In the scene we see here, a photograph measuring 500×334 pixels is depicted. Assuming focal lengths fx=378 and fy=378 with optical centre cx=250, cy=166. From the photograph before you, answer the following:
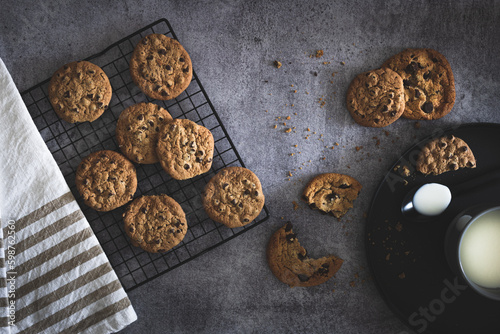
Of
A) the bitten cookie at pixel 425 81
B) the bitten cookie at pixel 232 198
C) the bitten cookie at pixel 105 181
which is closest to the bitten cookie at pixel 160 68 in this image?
the bitten cookie at pixel 105 181

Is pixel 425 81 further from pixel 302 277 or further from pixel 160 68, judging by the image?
pixel 160 68

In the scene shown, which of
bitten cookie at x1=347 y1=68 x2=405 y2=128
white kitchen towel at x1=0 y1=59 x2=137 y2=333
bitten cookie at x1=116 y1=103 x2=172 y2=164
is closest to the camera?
white kitchen towel at x1=0 y1=59 x2=137 y2=333

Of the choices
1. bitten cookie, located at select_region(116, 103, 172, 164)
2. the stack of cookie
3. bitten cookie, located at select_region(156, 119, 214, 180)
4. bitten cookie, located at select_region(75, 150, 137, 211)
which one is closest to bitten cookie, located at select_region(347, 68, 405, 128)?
the stack of cookie

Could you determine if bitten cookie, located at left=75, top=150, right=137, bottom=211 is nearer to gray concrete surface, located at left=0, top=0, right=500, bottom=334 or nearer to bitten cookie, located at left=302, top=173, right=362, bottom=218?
gray concrete surface, located at left=0, top=0, right=500, bottom=334

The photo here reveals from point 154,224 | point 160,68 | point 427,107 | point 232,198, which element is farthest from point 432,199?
point 160,68

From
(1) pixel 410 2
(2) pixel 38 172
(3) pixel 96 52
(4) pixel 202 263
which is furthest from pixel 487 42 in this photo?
(2) pixel 38 172

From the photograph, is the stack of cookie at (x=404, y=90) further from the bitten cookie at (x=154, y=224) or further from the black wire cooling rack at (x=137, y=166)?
the bitten cookie at (x=154, y=224)
